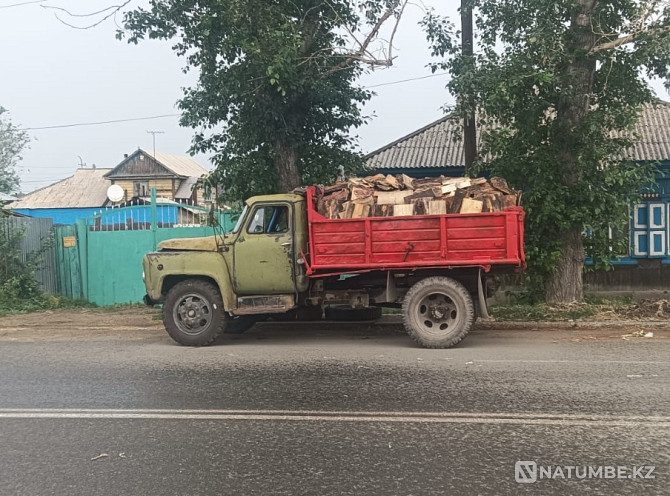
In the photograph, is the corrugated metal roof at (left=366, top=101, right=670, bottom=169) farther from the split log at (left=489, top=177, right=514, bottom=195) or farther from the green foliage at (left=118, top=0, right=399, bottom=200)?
the split log at (left=489, top=177, right=514, bottom=195)

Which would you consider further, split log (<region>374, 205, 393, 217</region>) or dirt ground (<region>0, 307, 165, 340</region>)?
dirt ground (<region>0, 307, 165, 340</region>)

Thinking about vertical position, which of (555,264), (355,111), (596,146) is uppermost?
(355,111)

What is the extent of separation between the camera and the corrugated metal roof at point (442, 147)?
49.3 ft

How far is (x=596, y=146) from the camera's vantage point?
36.7 ft

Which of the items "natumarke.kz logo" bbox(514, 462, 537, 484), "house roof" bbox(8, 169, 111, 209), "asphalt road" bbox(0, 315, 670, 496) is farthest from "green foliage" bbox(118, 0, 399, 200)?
"house roof" bbox(8, 169, 111, 209)

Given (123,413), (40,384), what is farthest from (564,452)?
(40,384)

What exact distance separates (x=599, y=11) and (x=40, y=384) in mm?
10294

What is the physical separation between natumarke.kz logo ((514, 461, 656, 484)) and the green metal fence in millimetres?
10945

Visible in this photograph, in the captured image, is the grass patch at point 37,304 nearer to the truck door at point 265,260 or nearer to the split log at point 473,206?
the truck door at point 265,260

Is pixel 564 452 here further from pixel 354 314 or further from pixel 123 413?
pixel 354 314

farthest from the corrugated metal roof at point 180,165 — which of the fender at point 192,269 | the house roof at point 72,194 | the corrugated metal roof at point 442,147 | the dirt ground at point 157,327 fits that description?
the fender at point 192,269

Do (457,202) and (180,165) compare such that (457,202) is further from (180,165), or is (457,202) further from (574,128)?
(180,165)

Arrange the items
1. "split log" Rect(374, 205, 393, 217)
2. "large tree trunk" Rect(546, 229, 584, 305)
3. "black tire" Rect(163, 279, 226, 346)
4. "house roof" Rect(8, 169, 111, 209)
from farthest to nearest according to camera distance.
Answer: "house roof" Rect(8, 169, 111, 209)
"large tree trunk" Rect(546, 229, 584, 305)
"black tire" Rect(163, 279, 226, 346)
"split log" Rect(374, 205, 393, 217)

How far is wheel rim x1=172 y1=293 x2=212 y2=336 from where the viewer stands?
941 centimetres
